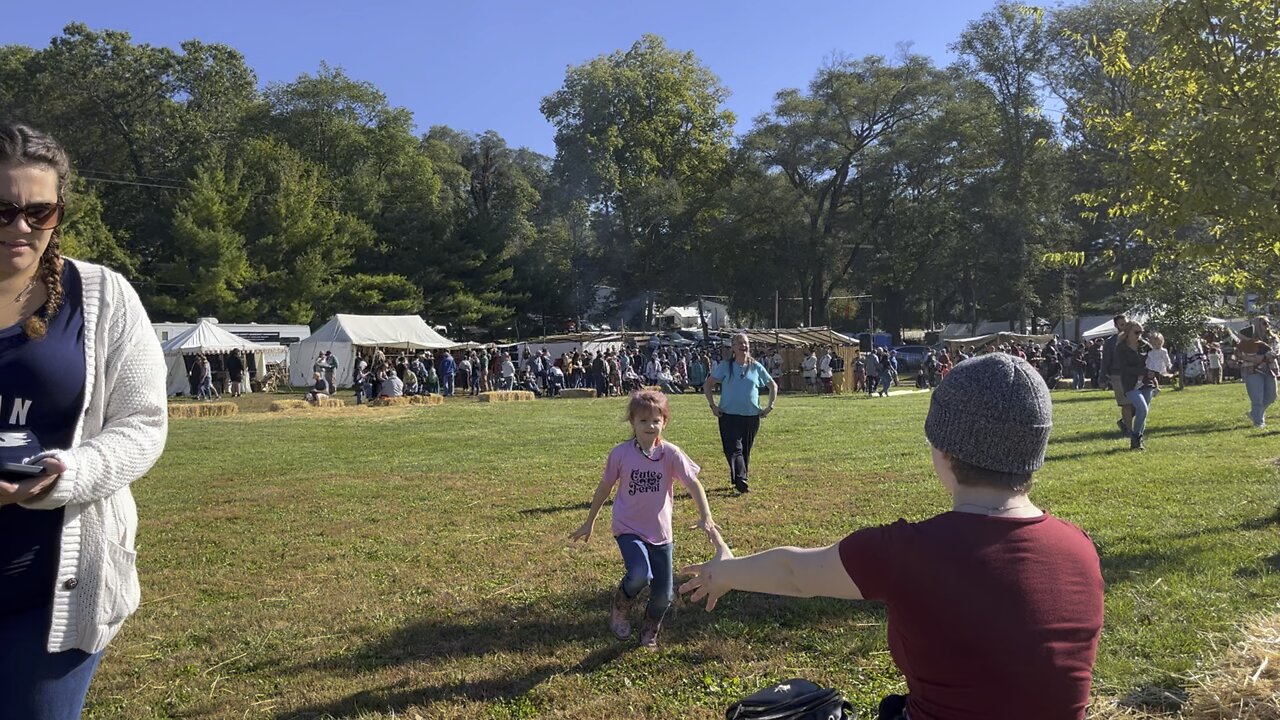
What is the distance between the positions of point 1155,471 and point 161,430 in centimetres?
1171

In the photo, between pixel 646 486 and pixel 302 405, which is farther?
pixel 302 405

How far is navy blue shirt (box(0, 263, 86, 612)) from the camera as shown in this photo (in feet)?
6.77

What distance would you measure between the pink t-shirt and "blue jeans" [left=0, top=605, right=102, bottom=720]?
3.50 m

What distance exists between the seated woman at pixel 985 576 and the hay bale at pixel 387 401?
30160mm

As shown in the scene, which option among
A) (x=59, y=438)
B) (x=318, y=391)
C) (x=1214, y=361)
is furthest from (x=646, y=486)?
(x=1214, y=361)

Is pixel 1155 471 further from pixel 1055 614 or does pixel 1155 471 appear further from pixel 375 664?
pixel 1055 614

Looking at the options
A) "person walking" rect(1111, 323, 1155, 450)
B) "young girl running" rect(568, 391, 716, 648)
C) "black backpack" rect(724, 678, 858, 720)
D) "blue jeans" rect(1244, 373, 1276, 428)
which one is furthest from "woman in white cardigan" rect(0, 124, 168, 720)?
"blue jeans" rect(1244, 373, 1276, 428)

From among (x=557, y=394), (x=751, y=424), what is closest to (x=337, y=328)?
(x=557, y=394)

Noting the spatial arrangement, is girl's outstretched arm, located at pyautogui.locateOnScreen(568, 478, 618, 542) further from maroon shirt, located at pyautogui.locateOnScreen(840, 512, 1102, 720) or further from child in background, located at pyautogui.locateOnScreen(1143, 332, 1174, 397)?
child in background, located at pyautogui.locateOnScreen(1143, 332, 1174, 397)

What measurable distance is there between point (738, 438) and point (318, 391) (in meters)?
25.6

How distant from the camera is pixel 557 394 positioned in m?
37.0

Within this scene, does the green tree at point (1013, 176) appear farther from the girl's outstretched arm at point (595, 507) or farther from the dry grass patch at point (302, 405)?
the girl's outstretched arm at point (595, 507)

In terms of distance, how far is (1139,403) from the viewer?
13.4 m

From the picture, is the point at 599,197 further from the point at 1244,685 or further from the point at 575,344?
the point at 1244,685
